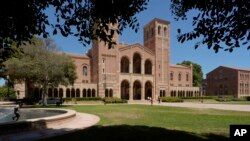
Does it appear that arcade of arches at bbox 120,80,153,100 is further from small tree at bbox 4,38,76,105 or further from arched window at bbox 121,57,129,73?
small tree at bbox 4,38,76,105

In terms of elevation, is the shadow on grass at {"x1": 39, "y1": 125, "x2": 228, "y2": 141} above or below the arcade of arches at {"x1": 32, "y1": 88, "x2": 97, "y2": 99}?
above

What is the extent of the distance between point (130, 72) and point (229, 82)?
1928 inches

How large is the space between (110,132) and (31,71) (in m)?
25.2

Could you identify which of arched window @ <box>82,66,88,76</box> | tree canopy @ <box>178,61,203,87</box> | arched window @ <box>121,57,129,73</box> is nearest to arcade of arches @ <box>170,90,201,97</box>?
tree canopy @ <box>178,61,203,87</box>

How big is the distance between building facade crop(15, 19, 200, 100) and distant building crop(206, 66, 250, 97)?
964 inches

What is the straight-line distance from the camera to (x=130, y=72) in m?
67.4

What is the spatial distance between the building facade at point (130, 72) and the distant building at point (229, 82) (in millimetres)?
24476

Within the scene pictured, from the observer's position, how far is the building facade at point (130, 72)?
63.4m

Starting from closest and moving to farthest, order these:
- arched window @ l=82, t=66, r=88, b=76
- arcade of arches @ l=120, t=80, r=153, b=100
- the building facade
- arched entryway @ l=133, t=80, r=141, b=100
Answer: the building facade → arched window @ l=82, t=66, r=88, b=76 → arcade of arches @ l=120, t=80, r=153, b=100 → arched entryway @ l=133, t=80, r=141, b=100

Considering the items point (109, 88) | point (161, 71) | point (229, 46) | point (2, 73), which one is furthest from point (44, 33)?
point (161, 71)

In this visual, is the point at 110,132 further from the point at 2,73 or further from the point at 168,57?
the point at 168,57

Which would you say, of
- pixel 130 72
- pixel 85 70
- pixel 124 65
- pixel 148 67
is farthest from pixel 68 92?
pixel 148 67

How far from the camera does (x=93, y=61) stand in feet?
219

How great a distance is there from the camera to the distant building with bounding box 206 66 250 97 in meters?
99.7
